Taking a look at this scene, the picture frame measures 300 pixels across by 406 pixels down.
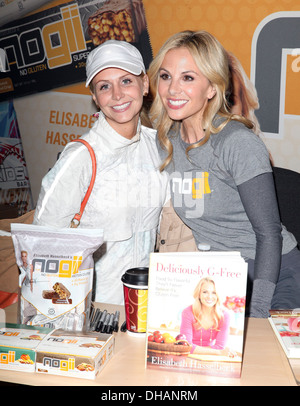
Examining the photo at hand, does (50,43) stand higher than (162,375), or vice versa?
(50,43)

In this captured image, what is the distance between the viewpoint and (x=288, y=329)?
135 centimetres

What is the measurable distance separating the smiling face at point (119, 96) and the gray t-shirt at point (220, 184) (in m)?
0.26

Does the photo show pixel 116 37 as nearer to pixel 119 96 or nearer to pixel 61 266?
pixel 119 96

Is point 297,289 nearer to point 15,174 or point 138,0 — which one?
point 138,0

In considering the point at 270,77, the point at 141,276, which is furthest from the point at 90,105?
the point at 141,276

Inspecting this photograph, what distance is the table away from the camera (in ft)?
3.67

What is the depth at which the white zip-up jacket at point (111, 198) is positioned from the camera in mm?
1756

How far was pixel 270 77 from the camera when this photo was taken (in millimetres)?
3127

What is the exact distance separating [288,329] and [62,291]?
64 cm

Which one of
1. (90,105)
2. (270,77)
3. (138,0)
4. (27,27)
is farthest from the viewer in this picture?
(27,27)

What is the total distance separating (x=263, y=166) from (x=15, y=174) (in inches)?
120

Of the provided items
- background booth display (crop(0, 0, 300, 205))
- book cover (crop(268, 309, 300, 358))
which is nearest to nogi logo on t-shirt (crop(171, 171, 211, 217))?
book cover (crop(268, 309, 300, 358))

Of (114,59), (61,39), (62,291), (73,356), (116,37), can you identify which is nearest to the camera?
(73,356)

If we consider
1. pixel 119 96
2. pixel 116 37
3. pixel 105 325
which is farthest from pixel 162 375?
pixel 116 37
